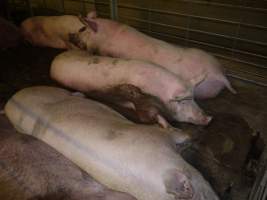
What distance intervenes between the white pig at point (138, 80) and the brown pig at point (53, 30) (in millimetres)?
520

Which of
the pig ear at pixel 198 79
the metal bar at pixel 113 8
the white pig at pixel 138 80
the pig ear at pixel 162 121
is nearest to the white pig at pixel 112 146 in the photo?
the pig ear at pixel 162 121

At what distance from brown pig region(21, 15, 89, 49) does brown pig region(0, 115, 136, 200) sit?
1.29 metres

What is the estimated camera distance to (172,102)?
67.8 inches

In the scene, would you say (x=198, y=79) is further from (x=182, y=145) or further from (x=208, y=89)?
(x=182, y=145)

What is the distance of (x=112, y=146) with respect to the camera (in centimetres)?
130

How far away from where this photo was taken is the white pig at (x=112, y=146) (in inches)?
46.3

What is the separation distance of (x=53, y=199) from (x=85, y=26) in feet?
5.08

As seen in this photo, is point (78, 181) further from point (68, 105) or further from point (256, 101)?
point (256, 101)

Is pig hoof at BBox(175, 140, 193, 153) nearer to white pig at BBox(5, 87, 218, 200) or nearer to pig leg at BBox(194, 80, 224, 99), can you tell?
white pig at BBox(5, 87, 218, 200)

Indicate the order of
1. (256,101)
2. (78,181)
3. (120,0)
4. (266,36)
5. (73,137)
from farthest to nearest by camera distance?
(120,0) → (266,36) → (256,101) → (73,137) → (78,181)

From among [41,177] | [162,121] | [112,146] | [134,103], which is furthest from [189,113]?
[41,177]

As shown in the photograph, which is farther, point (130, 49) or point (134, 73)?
point (130, 49)

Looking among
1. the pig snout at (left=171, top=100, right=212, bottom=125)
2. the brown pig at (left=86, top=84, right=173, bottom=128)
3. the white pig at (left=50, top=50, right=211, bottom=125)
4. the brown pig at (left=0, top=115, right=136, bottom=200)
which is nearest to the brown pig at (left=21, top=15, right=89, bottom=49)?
the white pig at (left=50, top=50, right=211, bottom=125)

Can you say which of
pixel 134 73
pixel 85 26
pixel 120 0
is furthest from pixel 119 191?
pixel 120 0
